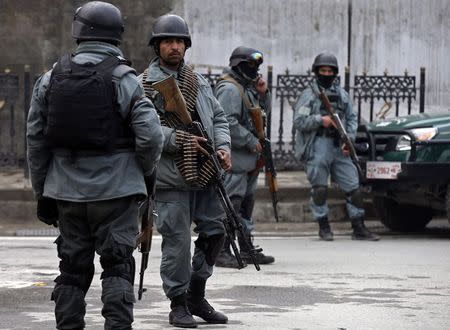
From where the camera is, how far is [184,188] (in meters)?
8.46

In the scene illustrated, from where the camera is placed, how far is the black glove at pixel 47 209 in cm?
715

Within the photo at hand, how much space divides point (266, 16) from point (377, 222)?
381 cm

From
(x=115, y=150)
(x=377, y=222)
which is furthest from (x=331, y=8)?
(x=115, y=150)

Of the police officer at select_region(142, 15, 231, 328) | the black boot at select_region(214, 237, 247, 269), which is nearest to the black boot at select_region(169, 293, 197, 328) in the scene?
the police officer at select_region(142, 15, 231, 328)

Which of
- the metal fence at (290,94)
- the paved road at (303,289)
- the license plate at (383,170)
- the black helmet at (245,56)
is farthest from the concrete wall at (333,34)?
the black helmet at (245,56)

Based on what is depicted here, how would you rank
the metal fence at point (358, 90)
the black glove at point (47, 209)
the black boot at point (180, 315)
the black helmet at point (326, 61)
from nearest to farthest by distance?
1. the black glove at point (47, 209)
2. the black boot at point (180, 315)
3. the black helmet at point (326, 61)
4. the metal fence at point (358, 90)

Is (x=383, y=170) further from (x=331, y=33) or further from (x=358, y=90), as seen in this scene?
(x=331, y=33)

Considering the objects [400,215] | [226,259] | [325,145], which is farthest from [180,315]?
[400,215]

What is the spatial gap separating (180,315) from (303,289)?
1.97 m

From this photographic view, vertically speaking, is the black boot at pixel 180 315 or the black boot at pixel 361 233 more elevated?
the black boot at pixel 180 315

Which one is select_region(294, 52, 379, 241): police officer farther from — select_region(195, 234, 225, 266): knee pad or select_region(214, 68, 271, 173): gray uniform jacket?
select_region(195, 234, 225, 266): knee pad

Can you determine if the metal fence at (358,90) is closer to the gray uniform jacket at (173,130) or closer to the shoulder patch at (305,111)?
the shoulder patch at (305,111)

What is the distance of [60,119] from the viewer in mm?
6895

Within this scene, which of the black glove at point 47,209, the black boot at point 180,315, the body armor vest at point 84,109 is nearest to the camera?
the body armor vest at point 84,109
